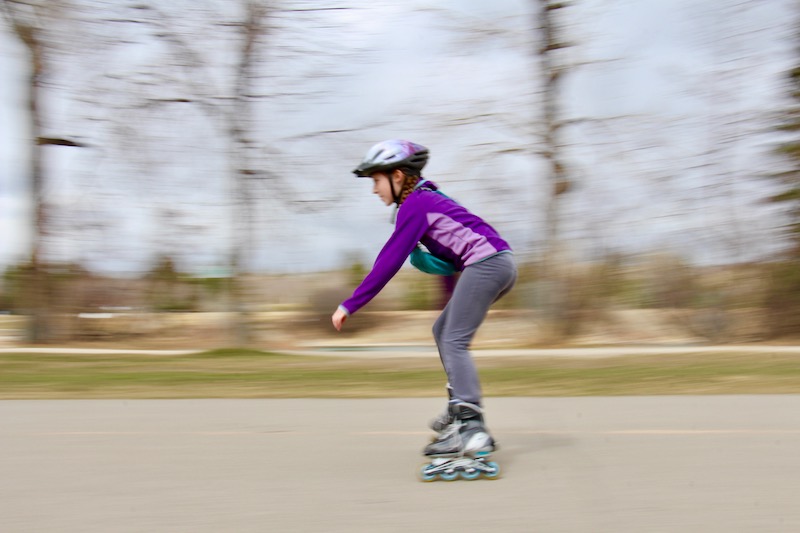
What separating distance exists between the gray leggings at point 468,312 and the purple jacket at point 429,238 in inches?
2.7

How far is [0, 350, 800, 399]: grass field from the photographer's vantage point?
29.1ft

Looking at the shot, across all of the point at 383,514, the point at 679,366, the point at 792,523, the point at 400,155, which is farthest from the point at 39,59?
the point at 792,523

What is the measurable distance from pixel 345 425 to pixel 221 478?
5.79 ft

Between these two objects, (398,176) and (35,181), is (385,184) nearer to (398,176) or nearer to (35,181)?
(398,176)

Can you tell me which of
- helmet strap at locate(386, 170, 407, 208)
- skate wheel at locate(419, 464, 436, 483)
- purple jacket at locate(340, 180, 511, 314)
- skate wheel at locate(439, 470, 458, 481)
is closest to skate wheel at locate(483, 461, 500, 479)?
skate wheel at locate(439, 470, 458, 481)

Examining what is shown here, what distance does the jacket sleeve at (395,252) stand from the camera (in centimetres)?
455

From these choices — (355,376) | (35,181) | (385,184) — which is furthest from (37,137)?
(385,184)


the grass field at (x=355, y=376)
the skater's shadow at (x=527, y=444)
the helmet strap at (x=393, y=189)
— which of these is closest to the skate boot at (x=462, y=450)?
the skater's shadow at (x=527, y=444)

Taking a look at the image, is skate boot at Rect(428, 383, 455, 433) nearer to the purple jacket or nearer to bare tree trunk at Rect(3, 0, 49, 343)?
the purple jacket

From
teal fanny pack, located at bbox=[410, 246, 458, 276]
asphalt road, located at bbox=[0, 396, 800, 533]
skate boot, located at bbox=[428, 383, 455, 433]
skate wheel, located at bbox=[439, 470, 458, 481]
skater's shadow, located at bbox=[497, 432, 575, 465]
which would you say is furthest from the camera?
skater's shadow, located at bbox=[497, 432, 575, 465]

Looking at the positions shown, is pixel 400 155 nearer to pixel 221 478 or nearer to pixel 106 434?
pixel 221 478

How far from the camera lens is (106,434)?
19.5 ft

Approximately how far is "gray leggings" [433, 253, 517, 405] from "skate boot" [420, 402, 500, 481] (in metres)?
0.08

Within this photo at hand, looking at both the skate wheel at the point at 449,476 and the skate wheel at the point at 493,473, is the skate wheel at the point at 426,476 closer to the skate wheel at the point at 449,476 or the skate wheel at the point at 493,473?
the skate wheel at the point at 449,476
